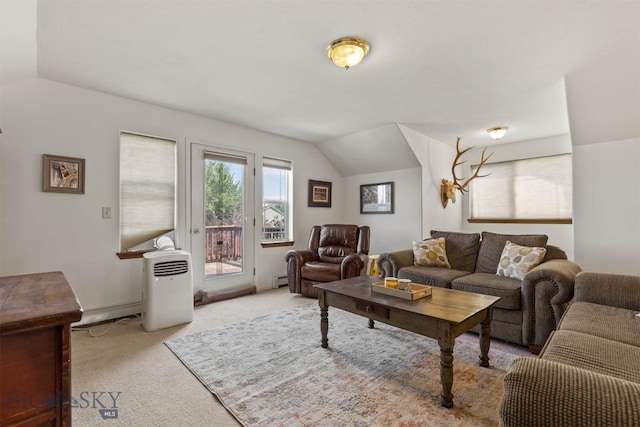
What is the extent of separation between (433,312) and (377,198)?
11.3 feet

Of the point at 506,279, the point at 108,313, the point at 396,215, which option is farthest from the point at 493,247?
the point at 108,313

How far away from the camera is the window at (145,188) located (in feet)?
10.5

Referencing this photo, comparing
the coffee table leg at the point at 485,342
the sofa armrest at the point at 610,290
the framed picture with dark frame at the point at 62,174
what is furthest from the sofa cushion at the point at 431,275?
the framed picture with dark frame at the point at 62,174

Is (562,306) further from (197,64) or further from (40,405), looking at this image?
(197,64)

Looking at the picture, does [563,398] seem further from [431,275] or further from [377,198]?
[377,198]

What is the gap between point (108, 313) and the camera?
3.06 meters

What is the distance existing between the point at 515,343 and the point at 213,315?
2.92m

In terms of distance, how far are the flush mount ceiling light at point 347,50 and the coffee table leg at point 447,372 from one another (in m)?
2.01

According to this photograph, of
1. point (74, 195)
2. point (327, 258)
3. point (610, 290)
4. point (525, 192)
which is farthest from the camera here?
point (525, 192)

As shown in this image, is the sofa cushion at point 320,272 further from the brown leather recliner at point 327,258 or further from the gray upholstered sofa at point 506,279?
the gray upholstered sofa at point 506,279

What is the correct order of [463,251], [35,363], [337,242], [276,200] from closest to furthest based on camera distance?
[35,363]
[463,251]
[337,242]
[276,200]

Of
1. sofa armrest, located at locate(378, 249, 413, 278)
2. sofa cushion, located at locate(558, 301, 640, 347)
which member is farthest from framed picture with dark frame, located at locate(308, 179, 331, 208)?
sofa cushion, located at locate(558, 301, 640, 347)

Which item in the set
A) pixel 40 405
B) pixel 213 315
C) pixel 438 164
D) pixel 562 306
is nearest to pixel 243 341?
pixel 213 315

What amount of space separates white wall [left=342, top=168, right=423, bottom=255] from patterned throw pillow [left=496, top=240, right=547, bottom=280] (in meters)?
1.62
